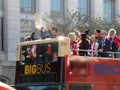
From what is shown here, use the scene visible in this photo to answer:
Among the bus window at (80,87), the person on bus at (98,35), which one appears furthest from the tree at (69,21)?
the bus window at (80,87)

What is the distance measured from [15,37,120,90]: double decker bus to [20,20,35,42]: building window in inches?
899

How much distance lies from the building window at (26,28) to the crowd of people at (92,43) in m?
22.2

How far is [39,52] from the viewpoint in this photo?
43.2 feet

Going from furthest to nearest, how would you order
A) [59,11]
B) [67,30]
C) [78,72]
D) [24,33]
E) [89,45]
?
[59,11] < [24,33] < [67,30] < [89,45] < [78,72]

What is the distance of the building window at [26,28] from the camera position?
36.5 metres

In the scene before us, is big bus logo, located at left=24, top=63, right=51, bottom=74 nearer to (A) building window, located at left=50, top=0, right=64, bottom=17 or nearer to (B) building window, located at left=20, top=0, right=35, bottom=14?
(B) building window, located at left=20, top=0, right=35, bottom=14

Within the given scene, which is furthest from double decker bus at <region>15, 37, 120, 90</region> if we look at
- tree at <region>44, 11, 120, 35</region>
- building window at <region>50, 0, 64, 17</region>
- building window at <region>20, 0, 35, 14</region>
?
building window at <region>50, 0, 64, 17</region>

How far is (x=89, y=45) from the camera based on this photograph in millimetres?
13438

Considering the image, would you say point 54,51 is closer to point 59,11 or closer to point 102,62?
point 102,62

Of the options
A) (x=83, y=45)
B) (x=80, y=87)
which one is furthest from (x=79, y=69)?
(x=83, y=45)

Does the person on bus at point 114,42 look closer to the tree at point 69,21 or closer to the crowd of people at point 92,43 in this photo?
the crowd of people at point 92,43

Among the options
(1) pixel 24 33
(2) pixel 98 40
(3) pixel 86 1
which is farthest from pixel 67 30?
(2) pixel 98 40

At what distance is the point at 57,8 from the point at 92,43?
2594 centimetres

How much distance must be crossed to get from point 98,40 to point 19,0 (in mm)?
23059
